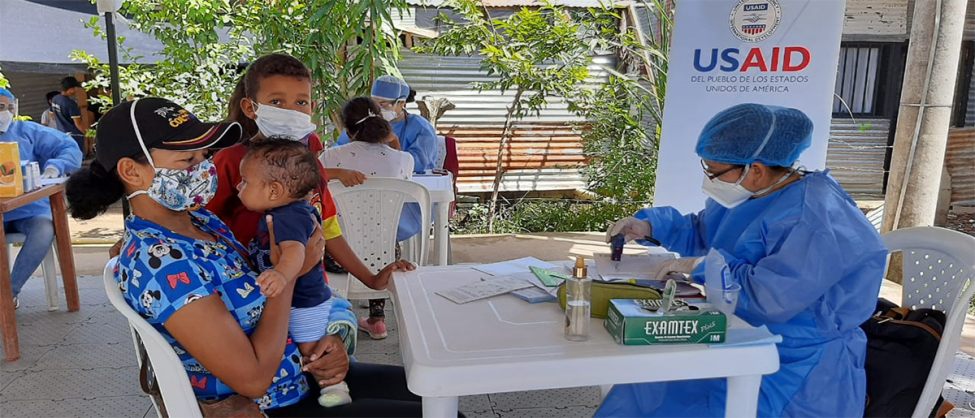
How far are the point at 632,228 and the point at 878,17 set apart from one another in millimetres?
7223

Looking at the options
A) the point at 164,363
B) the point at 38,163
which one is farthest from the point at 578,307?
the point at 38,163

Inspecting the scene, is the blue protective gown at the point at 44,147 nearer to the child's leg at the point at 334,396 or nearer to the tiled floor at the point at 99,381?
the tiled floor at the point at 99,381

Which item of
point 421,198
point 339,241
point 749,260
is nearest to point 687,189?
point 421,198

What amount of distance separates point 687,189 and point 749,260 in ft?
7.73

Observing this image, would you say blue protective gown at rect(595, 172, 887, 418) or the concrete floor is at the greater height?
blue protective gown at rect(595, 172, 887, 418)

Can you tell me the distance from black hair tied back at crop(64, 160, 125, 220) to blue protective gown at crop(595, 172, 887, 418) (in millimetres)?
1489

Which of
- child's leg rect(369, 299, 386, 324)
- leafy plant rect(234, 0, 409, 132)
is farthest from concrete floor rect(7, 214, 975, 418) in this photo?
leafy plant rect(234, 0, 409, 132)

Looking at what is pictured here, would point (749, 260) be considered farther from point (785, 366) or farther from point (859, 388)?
point (859, 388)

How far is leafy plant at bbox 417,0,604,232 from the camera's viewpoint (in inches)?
241

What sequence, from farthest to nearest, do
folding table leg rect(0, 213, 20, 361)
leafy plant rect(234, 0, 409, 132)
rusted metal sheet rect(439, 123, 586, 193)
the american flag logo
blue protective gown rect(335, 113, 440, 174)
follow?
rusted metal sheet rect(439, 123, 586, 193), blue protective gown rect(335, 113, 440, 174), leafy plant rect(234, 0, 409, 132), the american flag logo, folding table leg rect(0, 213, 20, 361)

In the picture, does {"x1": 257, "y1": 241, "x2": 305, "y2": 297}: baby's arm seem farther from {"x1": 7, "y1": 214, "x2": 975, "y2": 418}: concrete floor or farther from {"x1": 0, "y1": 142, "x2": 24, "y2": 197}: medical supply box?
{"x1": 0, "y1": 142, "x2": 24, "y2": 197}: medical supply box

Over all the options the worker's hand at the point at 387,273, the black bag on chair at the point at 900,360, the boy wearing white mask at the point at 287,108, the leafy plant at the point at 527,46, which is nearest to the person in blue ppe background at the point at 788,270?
the black bag on chair at the point at 900,360

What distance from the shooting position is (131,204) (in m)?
1.48

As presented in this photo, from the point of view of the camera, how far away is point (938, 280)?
2006 mm
